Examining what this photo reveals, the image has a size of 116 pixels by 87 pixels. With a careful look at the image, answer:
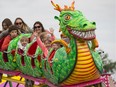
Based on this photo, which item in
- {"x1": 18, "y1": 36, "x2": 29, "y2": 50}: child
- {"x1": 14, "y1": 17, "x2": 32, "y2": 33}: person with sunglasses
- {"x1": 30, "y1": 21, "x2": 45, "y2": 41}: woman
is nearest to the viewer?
{"x1": 30, "y1": 21, "x2": 45, "y2": 41}: woman

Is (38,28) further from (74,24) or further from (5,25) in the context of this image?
(74,24)

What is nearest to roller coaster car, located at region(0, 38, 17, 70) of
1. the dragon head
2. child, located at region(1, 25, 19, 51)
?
child, located at region(1, 25, 19, 51)

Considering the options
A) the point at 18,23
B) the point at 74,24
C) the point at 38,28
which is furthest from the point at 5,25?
the point at 74,24

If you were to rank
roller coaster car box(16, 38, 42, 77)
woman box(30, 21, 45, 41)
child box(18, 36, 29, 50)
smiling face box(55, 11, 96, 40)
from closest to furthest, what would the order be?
smiling face box(55, 11, 96, 40) → roller coaster car box(16, 38, 42, 77) → woman box(30, 21, 45, 41) → child box(18, 36, 29, 50)

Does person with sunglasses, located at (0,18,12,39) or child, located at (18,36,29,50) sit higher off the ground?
person with sunglasses, located at (0,18,12,39)

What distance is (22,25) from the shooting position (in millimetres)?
9055

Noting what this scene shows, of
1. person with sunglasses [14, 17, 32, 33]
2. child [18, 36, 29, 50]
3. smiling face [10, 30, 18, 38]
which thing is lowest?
child [18, 36, 29, 50]

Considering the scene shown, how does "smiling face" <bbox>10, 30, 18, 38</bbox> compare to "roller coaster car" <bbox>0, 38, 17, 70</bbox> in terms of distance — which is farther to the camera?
"smiling face" <bbox>10, 30, 18, 38</bbox>

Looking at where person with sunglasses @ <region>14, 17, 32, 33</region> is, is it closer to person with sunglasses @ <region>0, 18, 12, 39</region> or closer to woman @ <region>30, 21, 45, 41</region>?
person with sunglasses @ <region>0, 18, 12, 39</region>

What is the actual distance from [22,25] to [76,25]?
281cm

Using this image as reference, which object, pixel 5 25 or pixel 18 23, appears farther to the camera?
pixel 5 25

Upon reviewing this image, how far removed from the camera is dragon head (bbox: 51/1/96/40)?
6273 millimetres

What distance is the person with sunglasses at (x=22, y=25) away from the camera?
353 inches

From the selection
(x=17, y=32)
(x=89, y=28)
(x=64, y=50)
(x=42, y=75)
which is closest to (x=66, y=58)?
(x=64, y=50)
